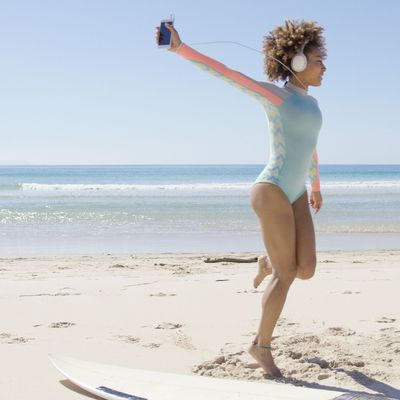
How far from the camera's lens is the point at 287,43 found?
3596 millimetres

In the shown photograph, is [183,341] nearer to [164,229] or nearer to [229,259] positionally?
[229,259]

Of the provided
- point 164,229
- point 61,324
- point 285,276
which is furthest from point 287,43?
point 164,229

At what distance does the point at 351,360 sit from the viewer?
12.5 ft

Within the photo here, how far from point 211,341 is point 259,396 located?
1.33 meters

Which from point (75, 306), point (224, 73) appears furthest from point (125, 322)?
point (224, 73)

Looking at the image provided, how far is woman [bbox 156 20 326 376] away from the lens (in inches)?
135

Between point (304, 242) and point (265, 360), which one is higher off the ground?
point (304, 242)

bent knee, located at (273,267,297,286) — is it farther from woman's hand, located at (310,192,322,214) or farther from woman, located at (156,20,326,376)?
woman's hand, located at (310,192,322,214)

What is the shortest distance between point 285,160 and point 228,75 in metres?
0.55

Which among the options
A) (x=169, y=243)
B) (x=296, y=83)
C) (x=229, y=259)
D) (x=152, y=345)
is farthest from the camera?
(x=169, y=243)

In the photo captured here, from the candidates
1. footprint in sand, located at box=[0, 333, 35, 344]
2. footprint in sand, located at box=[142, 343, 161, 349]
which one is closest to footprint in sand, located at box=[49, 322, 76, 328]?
footprint in sand, located at box=[0, 333, 35, 344]

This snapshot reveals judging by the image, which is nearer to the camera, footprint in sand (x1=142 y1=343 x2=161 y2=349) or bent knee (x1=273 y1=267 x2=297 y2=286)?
bent knee (x1=273 y1=267 x2=297 y2=286)

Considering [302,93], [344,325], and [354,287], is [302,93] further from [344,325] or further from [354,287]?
[354,287]

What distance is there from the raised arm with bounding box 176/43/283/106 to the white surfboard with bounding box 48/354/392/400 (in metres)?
1.50
